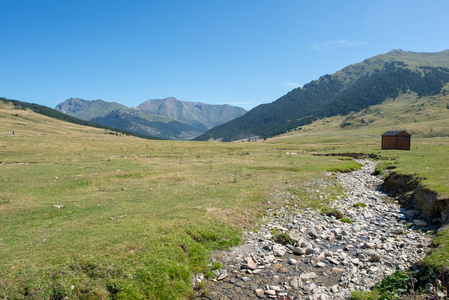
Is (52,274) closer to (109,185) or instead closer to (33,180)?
(109,185)

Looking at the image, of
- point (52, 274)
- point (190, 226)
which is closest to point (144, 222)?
point (190, 226)

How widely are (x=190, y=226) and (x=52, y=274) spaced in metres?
7.27

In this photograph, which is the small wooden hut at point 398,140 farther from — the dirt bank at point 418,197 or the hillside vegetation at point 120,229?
the hillside vegetation at point 120,229

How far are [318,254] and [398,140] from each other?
75.9 metres

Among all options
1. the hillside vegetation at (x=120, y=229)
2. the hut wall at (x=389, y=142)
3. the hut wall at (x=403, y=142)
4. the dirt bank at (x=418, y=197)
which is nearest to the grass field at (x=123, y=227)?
the hillside vegetation at (x=120, y=229)

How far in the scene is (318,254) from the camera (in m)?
14.1

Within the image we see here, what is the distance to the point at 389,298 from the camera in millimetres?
9484

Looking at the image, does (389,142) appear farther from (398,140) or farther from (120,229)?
(120,229)

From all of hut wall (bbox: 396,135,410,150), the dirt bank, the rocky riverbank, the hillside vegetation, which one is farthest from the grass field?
hut wall (bbox: 396,135,410,150)

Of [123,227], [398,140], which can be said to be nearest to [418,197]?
[123,227]

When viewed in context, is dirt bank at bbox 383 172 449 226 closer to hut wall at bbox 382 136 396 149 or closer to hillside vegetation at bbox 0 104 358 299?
hillside vegetation at bbox 0 104 358 299

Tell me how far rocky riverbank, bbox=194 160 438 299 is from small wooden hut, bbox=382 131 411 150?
64158mm

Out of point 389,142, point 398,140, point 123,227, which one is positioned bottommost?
point 123,227

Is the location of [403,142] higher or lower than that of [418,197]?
higher
